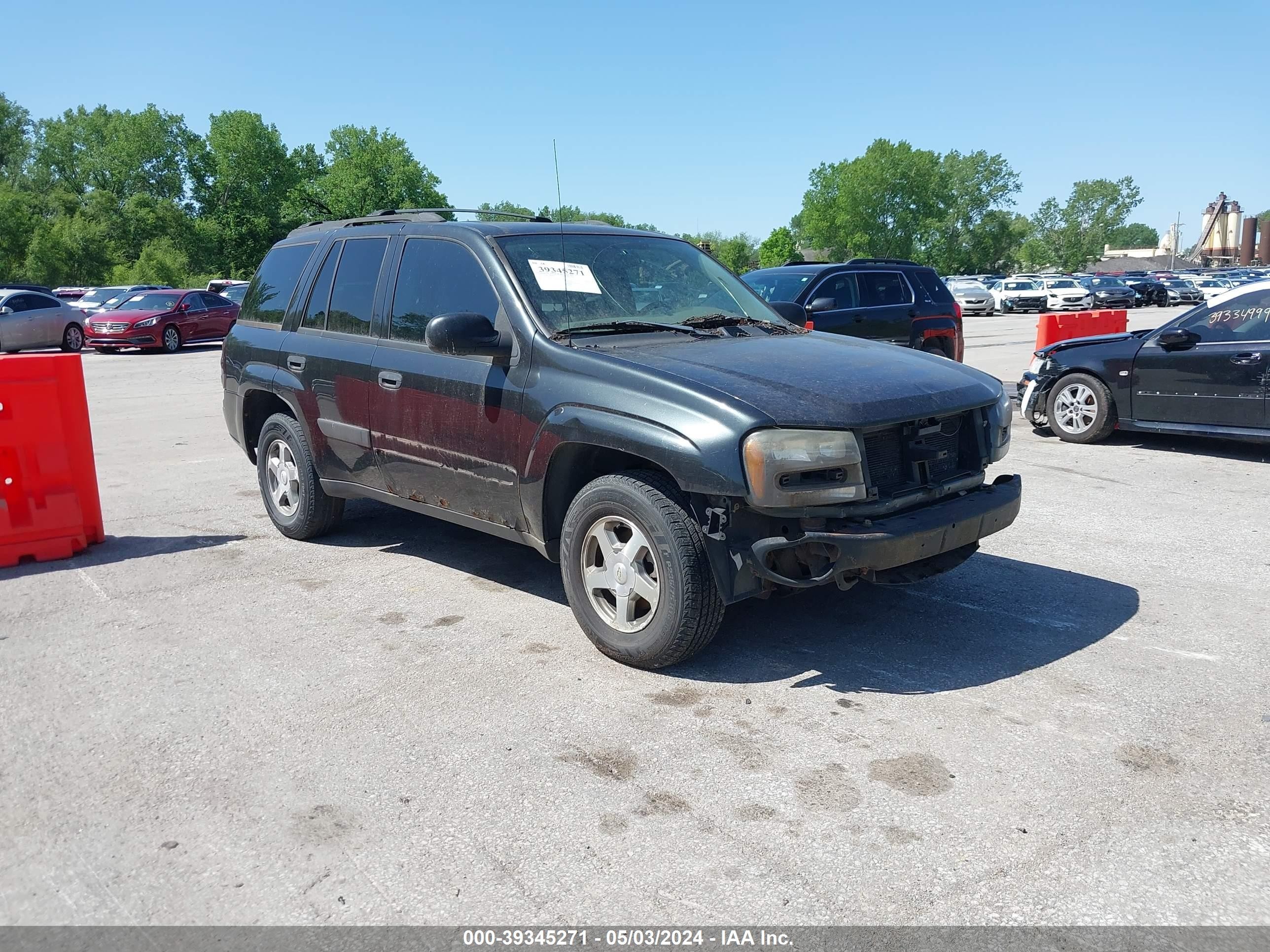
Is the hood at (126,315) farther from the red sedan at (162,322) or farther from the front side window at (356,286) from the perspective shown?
the front side window at (356,286)

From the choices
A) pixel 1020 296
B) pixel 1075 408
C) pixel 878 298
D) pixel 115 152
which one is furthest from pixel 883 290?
pixel 115 152

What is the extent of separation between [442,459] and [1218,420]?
290 inches

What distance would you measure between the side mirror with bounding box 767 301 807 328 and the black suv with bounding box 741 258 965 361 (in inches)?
221

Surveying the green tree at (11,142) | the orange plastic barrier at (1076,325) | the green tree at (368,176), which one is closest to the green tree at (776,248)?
the green tree at (368,176)

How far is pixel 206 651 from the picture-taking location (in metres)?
4.71

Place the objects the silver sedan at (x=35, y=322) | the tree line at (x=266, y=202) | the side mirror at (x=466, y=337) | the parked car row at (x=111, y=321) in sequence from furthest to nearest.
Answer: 1. the tree line at (x=266, y=202)
2. the parked car row at (x=111, y=321)
3. the silver sedan at (x=35, y=322)
4. the side mirror at (x=466, y=337)

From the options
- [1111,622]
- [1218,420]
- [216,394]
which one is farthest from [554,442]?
[216,394]

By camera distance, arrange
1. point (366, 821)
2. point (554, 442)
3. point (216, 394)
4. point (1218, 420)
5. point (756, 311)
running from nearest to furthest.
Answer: point (366, 821), point (554, 442), point (756, 311), point (1218, 420), point (216, 394)

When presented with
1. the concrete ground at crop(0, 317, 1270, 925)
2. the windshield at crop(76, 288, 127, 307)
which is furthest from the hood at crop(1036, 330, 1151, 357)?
the windshield at crop(76, 288, 127, 307)

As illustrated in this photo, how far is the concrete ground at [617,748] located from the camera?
113 inches

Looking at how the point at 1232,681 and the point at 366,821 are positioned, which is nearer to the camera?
the point at 366,821

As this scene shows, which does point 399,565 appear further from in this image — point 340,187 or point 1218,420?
point 340,187

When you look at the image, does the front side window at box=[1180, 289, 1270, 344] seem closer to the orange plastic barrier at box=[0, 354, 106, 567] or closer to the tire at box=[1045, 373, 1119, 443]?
the tire at box=[1045, 373, 1119, 443]

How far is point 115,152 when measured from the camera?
90812 millimetres
